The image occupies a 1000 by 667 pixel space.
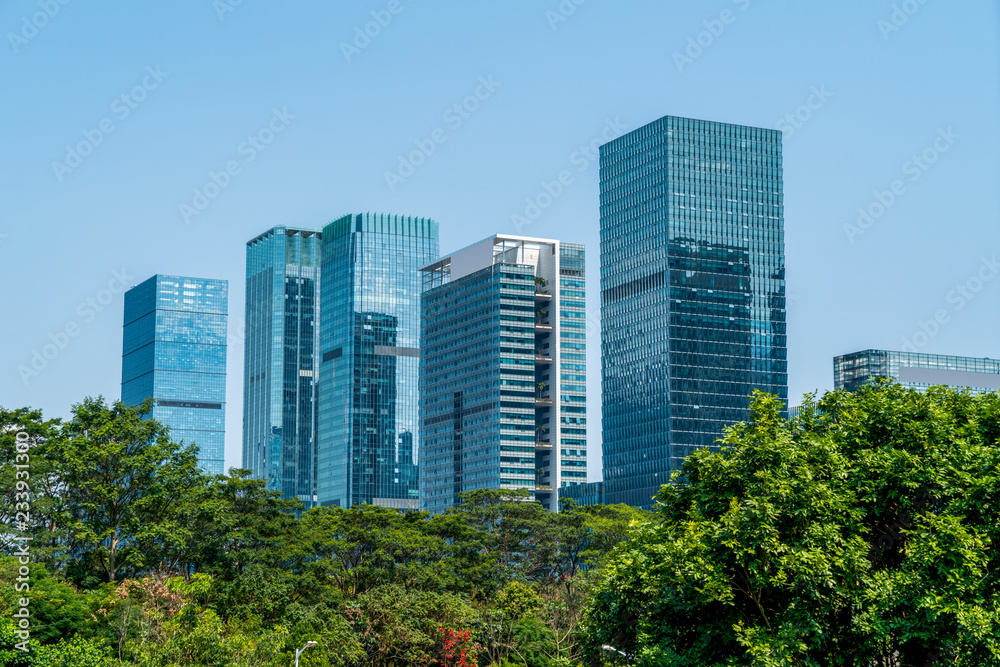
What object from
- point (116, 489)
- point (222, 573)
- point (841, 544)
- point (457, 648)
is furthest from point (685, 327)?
point (841, 544)

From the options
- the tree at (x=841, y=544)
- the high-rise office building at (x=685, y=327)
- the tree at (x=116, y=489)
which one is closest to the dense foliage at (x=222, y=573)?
the tree at (x=116, y=489)

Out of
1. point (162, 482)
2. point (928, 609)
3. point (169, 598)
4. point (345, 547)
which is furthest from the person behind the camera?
point (345, 547)

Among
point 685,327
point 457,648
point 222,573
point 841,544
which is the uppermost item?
point 685,327

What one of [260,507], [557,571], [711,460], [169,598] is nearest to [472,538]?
[557,571]

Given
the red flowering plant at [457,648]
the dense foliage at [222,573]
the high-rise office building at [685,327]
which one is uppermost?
the high-rise office building at [685,327]

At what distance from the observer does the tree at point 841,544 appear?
1206 inches

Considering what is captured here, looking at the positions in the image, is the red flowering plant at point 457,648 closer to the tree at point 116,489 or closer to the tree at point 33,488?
the tree at point 116,489

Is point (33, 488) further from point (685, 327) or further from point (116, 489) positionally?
point (685, 327)

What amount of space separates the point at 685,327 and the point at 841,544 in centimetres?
16144

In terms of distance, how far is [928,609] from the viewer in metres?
30.1

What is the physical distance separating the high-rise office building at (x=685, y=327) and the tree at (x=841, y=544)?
15188cm

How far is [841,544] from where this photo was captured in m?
32.1

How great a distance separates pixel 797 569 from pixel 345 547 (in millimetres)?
51494

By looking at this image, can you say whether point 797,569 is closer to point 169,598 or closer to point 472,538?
point 169,598
